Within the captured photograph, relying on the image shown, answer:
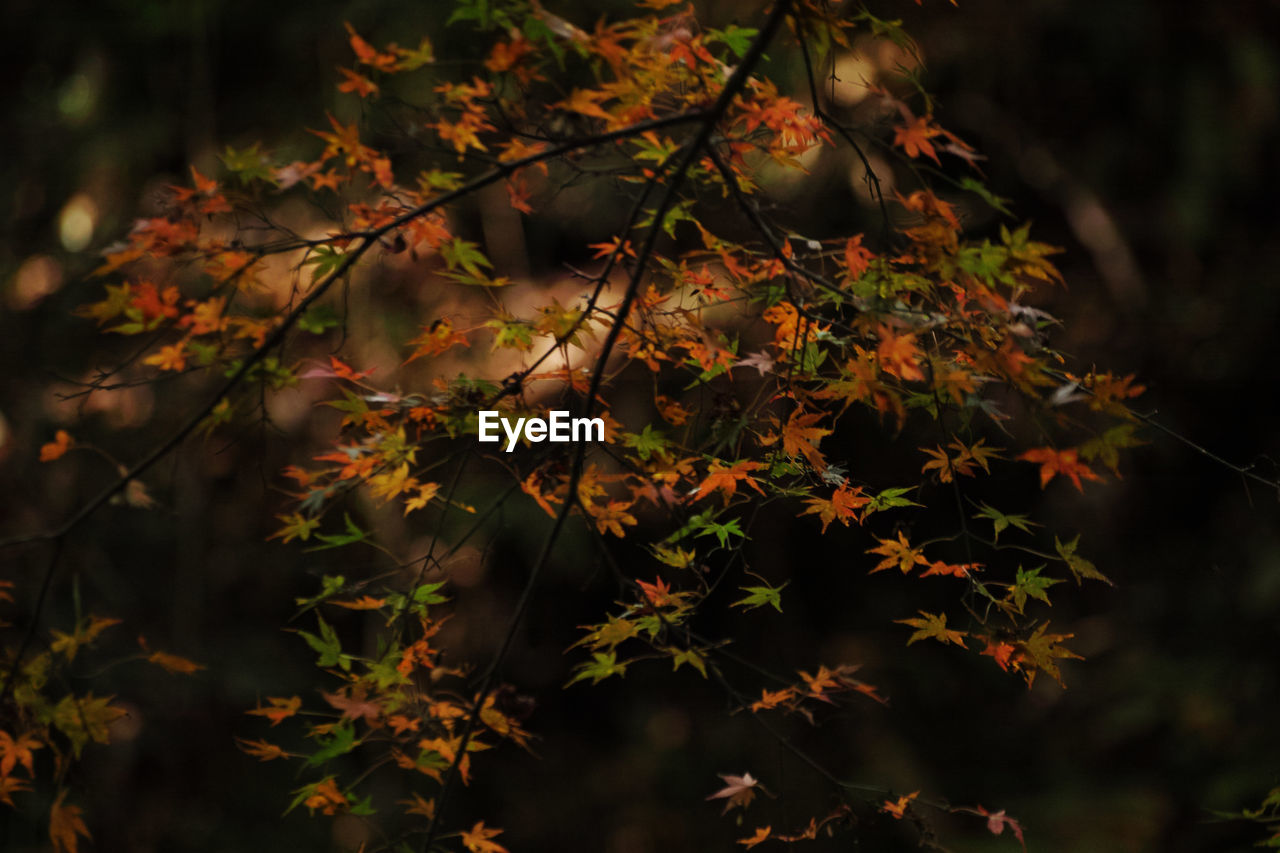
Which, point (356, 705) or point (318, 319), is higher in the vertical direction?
point (318, 319)

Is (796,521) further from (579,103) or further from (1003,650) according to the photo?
(579,103)

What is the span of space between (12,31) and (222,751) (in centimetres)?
242

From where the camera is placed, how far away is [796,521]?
250cm

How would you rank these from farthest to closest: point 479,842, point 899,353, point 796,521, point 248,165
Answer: point 796,521, point 479,842, point 248,165, point 899,353

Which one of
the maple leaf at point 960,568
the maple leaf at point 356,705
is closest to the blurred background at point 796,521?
the maple leaf at point 960,568

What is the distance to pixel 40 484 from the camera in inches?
99.1

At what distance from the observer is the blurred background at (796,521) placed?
2.29 m

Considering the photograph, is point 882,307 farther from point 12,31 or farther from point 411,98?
point 12,31

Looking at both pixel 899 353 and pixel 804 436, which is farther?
pixel 804 436

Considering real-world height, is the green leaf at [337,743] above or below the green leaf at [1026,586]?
below

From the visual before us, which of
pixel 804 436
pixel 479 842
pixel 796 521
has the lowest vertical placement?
pixel 796 521

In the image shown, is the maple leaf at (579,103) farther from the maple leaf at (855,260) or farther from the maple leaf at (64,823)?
the maple leaf at (64,823)

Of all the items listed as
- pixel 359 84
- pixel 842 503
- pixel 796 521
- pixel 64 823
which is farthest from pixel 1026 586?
pixel 796 521

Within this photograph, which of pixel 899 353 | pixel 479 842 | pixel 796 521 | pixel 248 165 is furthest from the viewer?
pixel 796 521
